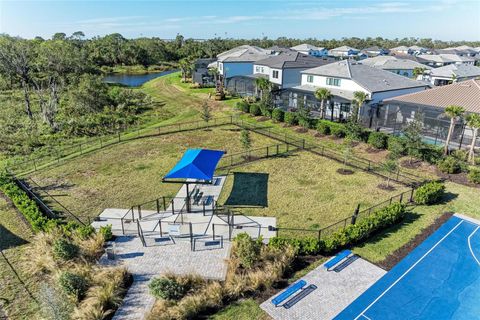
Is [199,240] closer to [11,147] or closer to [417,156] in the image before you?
[417,156]

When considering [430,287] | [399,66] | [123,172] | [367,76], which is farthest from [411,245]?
[399,66]

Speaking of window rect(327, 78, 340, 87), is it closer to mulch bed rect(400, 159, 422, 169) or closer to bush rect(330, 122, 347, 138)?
bush rect(330, 122, 347, 138)

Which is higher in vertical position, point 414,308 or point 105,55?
point 105,55

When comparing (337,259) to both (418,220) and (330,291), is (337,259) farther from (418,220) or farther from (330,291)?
(418,220)

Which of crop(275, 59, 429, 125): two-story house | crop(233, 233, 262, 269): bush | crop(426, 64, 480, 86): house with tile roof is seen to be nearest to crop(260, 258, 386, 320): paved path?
crop(233, 233, 262, 269): bush

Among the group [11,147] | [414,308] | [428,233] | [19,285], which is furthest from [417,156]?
[11,147]
